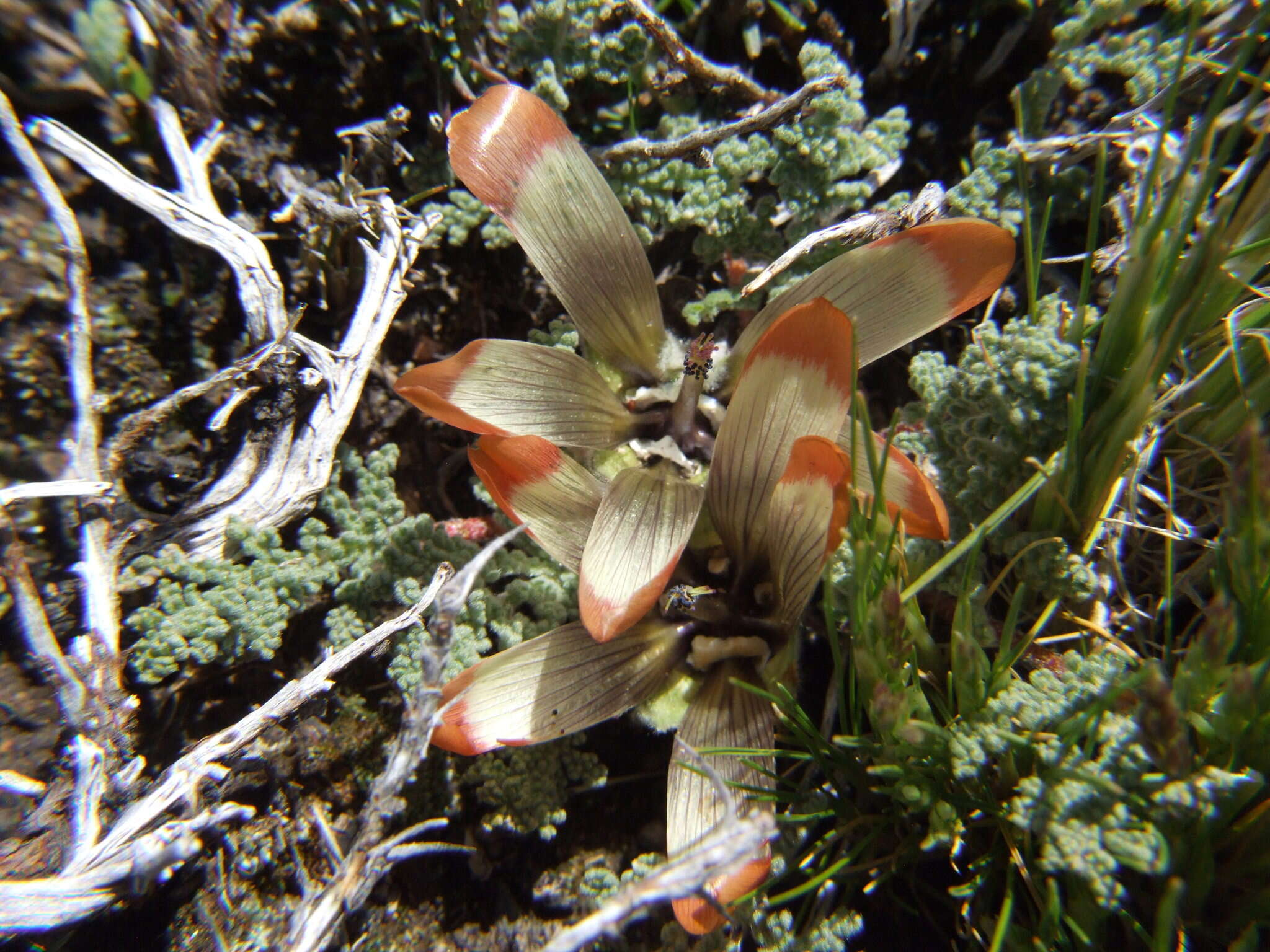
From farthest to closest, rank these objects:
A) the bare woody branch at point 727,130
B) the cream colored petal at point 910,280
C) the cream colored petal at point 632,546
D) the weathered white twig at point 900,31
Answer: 1. the weathered white twig at point 900,31
2. the bare woody branch at point 727,130
3. the cream colored petal at point 910,280
4. the cream colored petal at point 632,546

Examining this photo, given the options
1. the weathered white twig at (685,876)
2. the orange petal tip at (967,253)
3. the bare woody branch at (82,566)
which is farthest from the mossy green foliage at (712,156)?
the weathered white twig at (685,876)

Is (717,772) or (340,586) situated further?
(340,586)

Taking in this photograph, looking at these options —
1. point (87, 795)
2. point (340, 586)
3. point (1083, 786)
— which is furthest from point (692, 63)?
point (87, 795)

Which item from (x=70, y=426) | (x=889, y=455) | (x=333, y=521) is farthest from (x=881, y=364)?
(x=70, y=426)

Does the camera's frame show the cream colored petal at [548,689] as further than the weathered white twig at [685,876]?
Yes

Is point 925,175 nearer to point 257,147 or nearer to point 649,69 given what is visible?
point 649,69

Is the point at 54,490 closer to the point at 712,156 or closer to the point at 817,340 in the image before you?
the point at 817,340

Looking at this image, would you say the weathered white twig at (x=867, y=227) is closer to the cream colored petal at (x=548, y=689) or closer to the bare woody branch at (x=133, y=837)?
the cream colored petal at (x=548, y=689)
